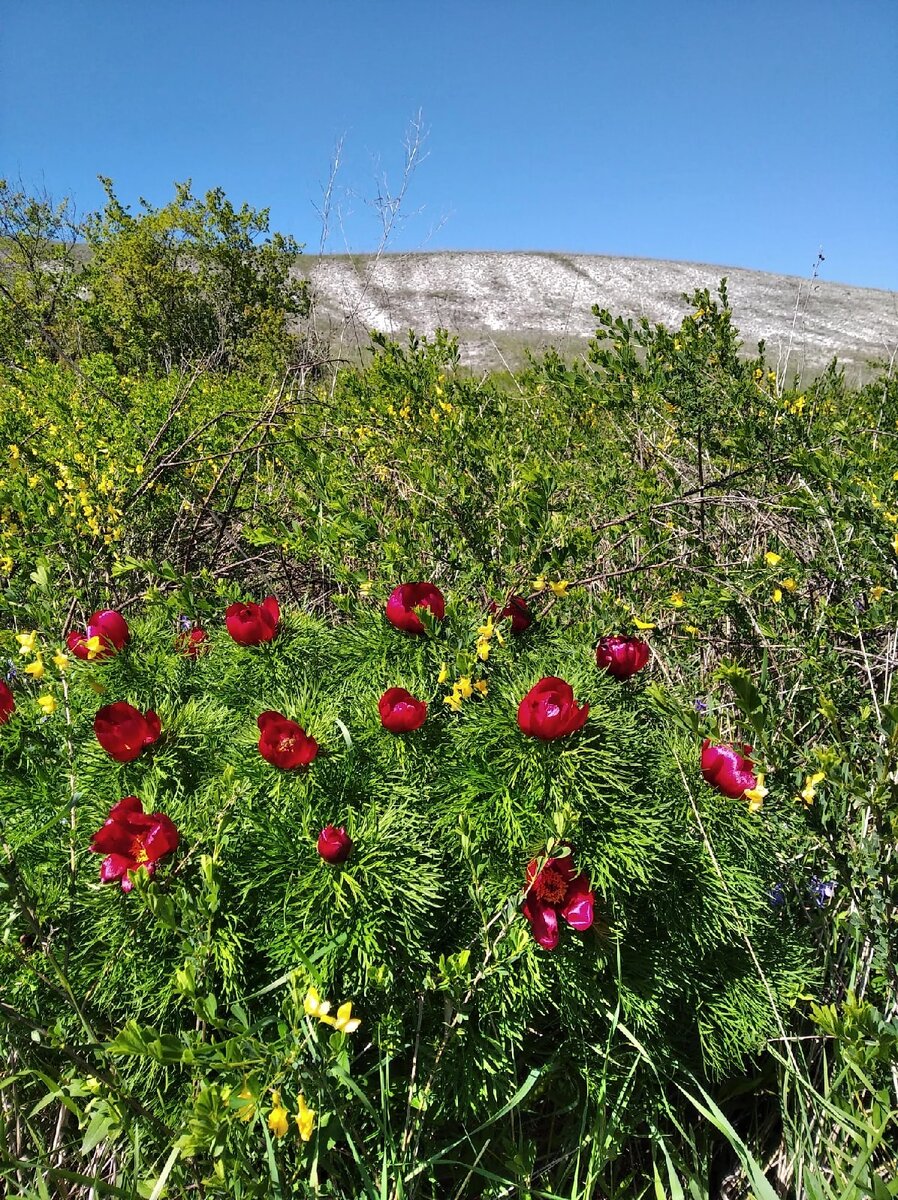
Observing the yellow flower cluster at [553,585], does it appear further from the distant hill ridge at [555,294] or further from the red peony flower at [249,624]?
the distant hill ridge at [555,294]

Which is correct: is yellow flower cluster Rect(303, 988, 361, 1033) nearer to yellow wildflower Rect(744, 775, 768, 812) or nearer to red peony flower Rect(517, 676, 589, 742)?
red peony flower Rect(517, 676, 589, 742)

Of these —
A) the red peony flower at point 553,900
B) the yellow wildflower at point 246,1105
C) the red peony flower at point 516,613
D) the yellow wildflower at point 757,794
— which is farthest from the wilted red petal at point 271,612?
the yellow wildflower at point 757,794

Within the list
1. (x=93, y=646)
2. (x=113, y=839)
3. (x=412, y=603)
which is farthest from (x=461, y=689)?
(x=93, y=646)

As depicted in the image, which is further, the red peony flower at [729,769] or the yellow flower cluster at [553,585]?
the yellow flower cluster at [553,585]

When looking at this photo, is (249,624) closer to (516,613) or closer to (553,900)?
(516,613)

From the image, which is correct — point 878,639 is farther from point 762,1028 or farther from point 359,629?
point 359,629

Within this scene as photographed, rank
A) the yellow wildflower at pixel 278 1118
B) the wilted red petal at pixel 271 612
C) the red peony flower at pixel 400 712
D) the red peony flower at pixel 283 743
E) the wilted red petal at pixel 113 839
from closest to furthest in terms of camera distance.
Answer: the yellow wildflower at pixel 278 1118 < the wilted red petal at pixel 113 839 < the red peony flower at pixel 283 743 < the red peony flower at pixel 400 712 < the wilted red petal at pixel 271 612

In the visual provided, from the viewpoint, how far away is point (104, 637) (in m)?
1.44

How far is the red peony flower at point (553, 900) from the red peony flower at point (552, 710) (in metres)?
0.20

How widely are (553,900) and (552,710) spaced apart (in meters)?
0.29

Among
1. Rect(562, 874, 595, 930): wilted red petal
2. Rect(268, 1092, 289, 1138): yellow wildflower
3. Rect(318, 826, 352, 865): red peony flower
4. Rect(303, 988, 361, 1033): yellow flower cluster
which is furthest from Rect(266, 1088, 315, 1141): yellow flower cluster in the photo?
Answer: Rect(562, 874, 595, 930): wilted red petal

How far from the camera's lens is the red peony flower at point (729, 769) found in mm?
1205

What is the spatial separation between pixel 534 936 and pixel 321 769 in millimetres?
440

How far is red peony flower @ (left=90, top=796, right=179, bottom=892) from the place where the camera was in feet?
3.33
